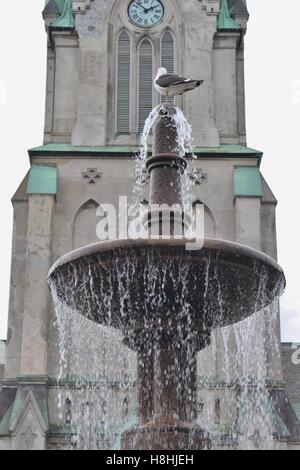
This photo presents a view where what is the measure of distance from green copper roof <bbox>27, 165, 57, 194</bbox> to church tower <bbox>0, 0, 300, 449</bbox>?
4 centimetres

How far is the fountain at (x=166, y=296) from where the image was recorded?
458 inches

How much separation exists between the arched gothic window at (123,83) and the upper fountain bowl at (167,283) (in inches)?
788

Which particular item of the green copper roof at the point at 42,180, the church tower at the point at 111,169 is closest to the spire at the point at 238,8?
the church tower at the point at 111,169

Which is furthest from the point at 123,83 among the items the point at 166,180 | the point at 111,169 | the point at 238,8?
the point at 166,180

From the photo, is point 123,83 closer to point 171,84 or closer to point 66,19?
point 66,19

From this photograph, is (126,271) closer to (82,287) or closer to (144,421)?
(82,287)

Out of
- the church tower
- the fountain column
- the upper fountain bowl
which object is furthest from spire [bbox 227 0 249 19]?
the upper fountain bowl

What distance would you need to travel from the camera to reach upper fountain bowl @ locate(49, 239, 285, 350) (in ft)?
38.1

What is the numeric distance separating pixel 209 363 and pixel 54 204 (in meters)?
6.92

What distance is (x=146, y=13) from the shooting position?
33.6 metres

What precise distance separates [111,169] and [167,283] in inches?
766

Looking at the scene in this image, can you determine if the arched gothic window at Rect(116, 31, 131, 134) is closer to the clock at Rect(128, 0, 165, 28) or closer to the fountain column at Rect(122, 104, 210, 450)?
the clock at Rect(128, 0, 165, 28)
